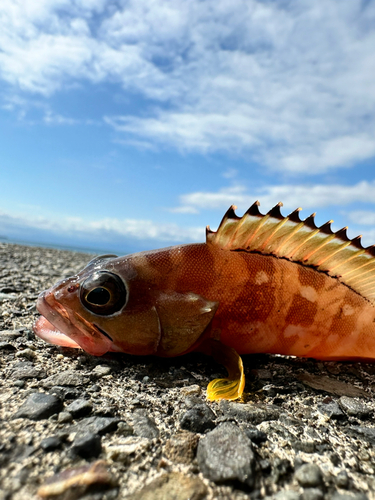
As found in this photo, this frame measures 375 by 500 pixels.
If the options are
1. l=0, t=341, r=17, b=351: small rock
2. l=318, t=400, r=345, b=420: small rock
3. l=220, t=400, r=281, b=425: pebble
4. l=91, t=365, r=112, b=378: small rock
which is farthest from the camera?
l=0, t=341, r=17, b=351: small rock

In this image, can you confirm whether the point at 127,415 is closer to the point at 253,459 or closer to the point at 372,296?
the point at 253,459

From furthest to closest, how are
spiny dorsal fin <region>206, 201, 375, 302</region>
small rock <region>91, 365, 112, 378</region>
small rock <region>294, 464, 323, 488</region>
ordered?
spiny dorsal fin <region>206, 201, 375, 302</region> → small rock <region>91, 365, 112, 378</region> → small rock <region>294, 464, 323, 488</region>

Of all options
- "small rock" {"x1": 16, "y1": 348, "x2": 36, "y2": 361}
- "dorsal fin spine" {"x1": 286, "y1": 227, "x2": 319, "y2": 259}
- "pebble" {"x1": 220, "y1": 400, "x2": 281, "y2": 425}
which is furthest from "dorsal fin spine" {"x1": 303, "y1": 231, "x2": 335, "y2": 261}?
"small rock" {"x1": 16, "y1": 348, "x2": 36, "y2": 361}

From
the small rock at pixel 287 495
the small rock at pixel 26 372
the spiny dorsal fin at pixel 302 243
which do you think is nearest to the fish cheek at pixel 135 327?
the small rock at pixel 26 372

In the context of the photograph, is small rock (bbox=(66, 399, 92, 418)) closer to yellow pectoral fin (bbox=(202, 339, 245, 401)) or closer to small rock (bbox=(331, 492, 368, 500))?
yellow pectoral fin (bbox=(202, 339, 245, 401))

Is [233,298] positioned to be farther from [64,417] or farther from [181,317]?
[64,417]

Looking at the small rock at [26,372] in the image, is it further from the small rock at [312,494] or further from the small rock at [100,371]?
the small rock at [312,494]

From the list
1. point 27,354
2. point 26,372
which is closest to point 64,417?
point 26,372
